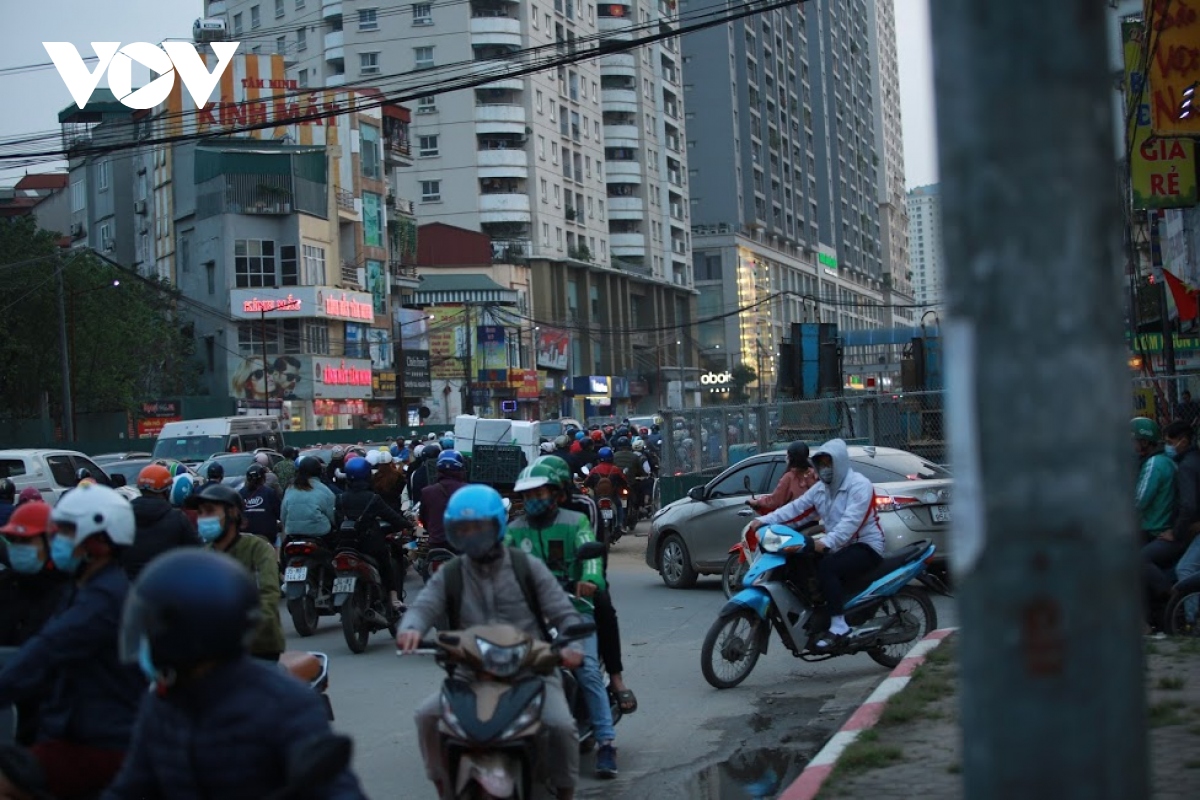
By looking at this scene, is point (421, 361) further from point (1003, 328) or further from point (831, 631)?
point (1003, 328)

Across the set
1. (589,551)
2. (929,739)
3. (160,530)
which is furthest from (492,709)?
(160,530)

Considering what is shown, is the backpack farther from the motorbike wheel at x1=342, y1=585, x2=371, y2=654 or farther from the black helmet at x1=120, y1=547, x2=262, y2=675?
the motorbike wheel at x1=342, y1=585, x2=371, y2=654

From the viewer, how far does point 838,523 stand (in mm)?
10711

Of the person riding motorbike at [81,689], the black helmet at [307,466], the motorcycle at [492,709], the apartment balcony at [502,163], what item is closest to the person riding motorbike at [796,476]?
the black helmet at [307,466]

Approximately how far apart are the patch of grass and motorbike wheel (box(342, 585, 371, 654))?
731 cm

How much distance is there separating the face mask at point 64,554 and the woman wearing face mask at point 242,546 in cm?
196

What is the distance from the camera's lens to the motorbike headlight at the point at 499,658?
18.9ft

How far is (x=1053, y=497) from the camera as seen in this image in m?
2.32

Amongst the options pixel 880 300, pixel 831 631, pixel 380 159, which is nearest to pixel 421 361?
pixel 380 159

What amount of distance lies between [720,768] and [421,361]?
7122cm

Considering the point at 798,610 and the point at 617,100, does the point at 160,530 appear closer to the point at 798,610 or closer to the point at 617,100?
the point at 798,610

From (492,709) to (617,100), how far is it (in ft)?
337

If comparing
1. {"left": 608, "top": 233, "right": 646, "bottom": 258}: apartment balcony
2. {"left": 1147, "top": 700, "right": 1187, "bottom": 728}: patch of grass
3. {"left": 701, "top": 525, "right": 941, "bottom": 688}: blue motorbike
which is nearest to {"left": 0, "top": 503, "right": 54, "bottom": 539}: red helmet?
{"left": 1147, "top": 700, "right": 1187, "bottom": 728}: patch of grass

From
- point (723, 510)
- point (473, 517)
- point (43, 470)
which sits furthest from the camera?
point (43, 470)
